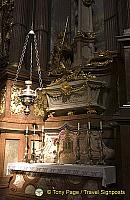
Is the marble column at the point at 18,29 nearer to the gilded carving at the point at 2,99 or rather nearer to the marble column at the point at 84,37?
the gilded carving at the point at 2,99

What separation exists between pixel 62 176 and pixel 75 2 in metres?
6.92

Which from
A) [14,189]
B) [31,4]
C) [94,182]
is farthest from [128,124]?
[31,4]

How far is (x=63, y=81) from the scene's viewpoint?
807 centimetres

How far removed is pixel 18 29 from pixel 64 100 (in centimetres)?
352

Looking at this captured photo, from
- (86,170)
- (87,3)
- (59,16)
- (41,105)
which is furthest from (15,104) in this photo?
(87,3)

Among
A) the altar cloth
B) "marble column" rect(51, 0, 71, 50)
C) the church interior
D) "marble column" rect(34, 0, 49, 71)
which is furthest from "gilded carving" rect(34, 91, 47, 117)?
"marble column" rect(51, 0, 71, 50)

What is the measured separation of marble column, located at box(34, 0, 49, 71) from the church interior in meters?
0.04

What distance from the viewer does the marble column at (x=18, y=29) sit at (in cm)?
928

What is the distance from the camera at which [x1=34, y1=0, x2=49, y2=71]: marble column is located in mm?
9672

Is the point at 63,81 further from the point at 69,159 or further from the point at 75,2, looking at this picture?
the point at 75,2

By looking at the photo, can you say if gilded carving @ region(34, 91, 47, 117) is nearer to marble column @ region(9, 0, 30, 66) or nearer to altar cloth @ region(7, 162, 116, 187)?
marble column @ region(9, 0, 30, 66)

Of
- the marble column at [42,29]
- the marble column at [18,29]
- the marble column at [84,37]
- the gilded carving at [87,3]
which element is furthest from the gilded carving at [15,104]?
the gilded carving at [87,3]

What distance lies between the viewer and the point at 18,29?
31.7ft

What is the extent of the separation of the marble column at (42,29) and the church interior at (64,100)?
0.04m
